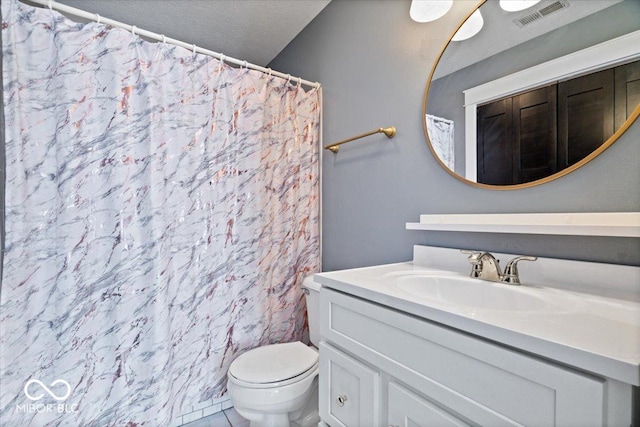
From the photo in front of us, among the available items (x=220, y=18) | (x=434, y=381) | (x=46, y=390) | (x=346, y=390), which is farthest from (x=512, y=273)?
(x=220, y=18)

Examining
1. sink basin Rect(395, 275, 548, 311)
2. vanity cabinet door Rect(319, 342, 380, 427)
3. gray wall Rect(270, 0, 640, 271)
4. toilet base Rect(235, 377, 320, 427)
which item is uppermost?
gray wall Rect(270, 0, 640, 271)

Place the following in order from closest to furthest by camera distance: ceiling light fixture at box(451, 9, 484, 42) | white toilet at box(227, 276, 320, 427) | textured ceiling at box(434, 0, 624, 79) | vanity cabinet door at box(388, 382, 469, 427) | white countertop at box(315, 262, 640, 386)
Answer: white countertop at box(315, 262, 640, 386) → vanity cabinet door at box(388, 382, 469, 427) → textured ceiling at box(434, 0, 624, 79) → ceiling light fixture at box(451, 9, 484, 42) → white toilet at box(227, 276, 320, 427)

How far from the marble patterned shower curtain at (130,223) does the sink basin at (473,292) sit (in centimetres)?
101

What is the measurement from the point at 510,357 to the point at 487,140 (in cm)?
82

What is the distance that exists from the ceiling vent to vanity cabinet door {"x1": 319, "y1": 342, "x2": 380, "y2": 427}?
3.89ft

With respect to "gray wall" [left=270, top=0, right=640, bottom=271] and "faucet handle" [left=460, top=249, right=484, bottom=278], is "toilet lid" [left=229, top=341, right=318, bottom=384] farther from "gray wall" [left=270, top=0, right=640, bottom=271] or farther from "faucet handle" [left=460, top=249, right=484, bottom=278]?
"faucet handle" [left=460, top=249, right=484, bottom=278]

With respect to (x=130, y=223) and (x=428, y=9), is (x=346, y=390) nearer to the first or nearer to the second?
(x=130, y=223)

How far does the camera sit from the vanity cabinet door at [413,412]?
612mm

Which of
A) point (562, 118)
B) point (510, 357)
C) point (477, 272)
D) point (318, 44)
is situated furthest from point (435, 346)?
point (318, 44)

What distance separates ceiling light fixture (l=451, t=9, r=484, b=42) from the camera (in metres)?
Result: 1.10

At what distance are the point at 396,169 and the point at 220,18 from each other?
1.57m

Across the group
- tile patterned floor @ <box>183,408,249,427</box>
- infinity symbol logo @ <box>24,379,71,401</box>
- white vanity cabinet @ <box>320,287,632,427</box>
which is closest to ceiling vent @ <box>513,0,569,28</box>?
white vanity cabinet @ <box>320,287,632,427</box>

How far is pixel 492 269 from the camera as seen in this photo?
0.93 meters

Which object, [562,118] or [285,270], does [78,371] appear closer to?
[285,270]
